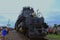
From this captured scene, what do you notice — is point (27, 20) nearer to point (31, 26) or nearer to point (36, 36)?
point (31, 26)

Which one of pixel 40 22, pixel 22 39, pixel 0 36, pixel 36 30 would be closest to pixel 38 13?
pixel 40 22

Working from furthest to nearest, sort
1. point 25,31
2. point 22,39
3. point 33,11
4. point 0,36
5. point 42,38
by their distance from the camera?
point 33,11, point 25,31, point 42,38, point 22,39, point 0,36

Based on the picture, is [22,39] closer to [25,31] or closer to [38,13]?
[25,31]

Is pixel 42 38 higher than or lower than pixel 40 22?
lower

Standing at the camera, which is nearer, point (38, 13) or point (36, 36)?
point (36, 36)

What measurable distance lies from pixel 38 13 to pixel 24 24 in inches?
50.8

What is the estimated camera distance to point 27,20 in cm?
1195

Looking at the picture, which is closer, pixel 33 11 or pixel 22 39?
pixel 22 39

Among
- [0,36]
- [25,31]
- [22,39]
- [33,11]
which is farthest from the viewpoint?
[33,11]

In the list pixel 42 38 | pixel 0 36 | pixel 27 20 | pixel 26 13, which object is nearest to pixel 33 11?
pixel 26 13

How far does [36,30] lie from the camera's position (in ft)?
37.9

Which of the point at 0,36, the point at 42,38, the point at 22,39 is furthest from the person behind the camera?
the point at 42,38

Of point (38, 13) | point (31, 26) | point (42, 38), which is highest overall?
point (38, 13)

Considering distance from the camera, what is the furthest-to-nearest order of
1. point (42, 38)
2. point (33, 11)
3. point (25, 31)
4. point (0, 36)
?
1. point (33, 11)
2. point (25, 31)
3. point (42, 38)
4. point (0, 36)
